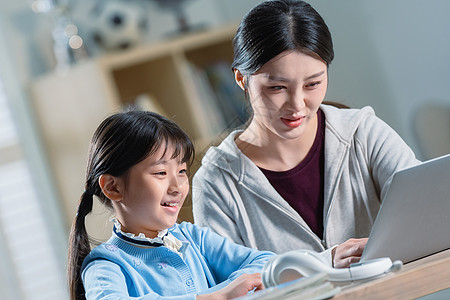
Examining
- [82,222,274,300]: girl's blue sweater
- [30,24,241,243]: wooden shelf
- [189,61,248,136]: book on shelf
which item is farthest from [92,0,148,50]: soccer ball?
[82,222,274,300]: girl's blue sweater

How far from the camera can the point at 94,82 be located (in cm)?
296

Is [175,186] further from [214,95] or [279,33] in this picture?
[214,95]

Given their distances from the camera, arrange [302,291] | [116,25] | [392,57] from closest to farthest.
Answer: [302,291], [392,57], [116,25]

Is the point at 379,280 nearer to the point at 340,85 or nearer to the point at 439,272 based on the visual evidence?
the point at 439,272

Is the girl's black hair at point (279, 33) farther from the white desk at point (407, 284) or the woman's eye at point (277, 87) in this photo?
the white desk at point (407, 284)

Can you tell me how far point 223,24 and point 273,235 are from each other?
2.14 meters

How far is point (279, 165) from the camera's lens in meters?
1.32

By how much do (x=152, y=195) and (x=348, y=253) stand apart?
31cm

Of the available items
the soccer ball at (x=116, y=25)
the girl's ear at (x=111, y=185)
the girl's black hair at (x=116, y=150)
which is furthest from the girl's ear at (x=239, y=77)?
the soccer ball at (x=116, y=25)

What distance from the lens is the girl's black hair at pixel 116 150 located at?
3.22 feet

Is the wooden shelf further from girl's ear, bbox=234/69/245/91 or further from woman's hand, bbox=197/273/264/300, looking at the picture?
woman's hand, bbox=197/273/264/300

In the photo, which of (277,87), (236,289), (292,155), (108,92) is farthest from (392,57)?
(236,289)

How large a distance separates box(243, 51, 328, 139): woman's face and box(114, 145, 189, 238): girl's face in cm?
27

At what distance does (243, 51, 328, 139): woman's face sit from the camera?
1.16 metres
